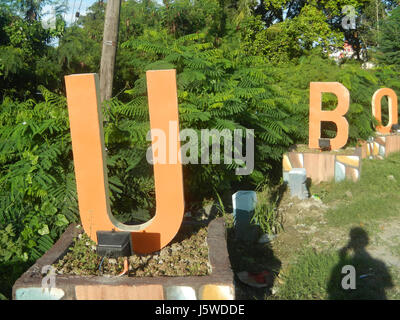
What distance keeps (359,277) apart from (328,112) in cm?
388

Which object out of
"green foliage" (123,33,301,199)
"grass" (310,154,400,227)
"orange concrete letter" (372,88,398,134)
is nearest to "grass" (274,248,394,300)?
"grass" (310,154,400,227)

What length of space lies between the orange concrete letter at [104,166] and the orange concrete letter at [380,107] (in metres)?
6.67

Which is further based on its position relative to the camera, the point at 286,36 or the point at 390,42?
the point at 286,36

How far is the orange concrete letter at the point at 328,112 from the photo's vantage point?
7.08 m

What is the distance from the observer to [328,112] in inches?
280

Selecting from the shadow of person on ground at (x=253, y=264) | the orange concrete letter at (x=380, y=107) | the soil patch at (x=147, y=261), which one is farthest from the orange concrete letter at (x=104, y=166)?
the orange concrete letter at (x=380, y=107)

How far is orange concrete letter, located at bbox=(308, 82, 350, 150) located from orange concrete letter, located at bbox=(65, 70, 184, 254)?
456cm

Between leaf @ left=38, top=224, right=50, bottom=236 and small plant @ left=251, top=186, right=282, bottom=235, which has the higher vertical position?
leaf @ left=38, top=224, right=50, bottom=236

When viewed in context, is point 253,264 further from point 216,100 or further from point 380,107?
point 380,107

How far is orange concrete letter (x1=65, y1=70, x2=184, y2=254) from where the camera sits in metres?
3.05

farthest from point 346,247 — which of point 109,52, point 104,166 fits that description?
point 109,52

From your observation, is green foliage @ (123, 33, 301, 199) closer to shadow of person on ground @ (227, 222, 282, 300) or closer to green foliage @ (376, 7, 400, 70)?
shadow of person on ground @ (227, 222, 282, 300)
